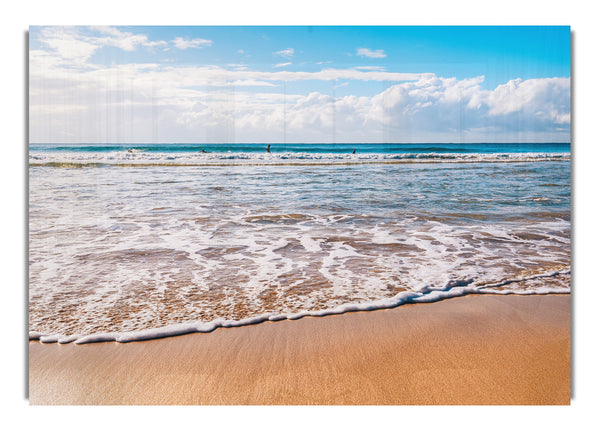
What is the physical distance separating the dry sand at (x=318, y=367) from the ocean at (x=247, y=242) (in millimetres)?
120

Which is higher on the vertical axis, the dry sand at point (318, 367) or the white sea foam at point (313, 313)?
the white sea foam at point (313, 313)

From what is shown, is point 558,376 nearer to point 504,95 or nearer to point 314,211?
point 504,95

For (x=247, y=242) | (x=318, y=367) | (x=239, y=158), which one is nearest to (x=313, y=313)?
(x=318, y=367)

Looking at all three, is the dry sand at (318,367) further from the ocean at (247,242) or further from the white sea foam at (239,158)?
the white sea foam at (239,158)

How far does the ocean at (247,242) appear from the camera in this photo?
221 cm

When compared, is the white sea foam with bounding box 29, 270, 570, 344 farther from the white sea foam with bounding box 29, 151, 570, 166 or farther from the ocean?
the white sea foam with bounding box 29, 151, 570, 166

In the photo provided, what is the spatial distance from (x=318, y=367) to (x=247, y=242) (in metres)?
1.34

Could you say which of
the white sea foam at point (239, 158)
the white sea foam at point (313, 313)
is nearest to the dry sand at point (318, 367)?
the white sea foam at point (313, 313)

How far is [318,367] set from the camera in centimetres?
185

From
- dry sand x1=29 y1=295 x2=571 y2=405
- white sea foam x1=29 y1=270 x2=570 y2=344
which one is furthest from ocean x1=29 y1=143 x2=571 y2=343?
dry sand x1=29 y1=295 x2=571 y2=405

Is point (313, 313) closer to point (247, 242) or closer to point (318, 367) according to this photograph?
point (318, 367)

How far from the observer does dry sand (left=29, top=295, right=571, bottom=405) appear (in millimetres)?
1811

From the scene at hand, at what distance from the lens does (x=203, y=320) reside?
6.90 feet
